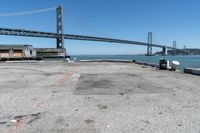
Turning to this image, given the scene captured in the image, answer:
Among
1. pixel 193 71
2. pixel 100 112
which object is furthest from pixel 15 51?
pixel 100 112

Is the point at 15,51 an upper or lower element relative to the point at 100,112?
upper

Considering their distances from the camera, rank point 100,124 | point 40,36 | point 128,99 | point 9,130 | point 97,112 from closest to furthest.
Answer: point 9,130 → point 100,124 → point 97,112 → point 128,99 → point 40,36

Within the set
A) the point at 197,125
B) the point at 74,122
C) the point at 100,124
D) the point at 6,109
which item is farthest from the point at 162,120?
the point at 6,109

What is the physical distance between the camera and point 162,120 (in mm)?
5512

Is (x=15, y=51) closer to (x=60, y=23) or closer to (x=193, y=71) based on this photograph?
(x=60, y=23)

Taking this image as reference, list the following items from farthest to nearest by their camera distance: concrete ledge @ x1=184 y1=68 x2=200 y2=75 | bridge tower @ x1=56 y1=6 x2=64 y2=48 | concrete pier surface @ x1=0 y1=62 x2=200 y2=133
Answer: bridge tower @ x1=56 y1=6 x2=64 y2=48 → concrete ledge @ x1=184 y1=68 x2=200 y2=75 → concrete pier surface @ x1=0 y1=62 x2=200 y2=133

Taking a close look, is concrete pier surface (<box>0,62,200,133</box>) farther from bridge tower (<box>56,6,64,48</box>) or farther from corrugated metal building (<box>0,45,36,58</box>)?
bridge tower (<box>56,6,64,48</box>)

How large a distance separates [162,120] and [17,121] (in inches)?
118

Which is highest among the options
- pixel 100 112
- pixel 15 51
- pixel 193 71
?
pixel 15 51

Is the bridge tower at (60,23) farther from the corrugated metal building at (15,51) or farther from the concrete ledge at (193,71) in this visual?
the concrete ledge at (193,71)

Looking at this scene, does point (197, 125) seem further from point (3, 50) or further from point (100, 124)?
point (3, 50)

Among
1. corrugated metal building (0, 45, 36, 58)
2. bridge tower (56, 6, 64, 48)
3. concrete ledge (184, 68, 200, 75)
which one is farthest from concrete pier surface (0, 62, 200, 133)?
bridge tower (56, 6, 64, 48)

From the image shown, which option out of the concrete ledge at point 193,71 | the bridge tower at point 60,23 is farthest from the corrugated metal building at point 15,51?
the concrete ledge at point 193,71

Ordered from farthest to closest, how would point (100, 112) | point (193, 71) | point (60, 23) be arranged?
point (60, 23) → point (193, 71) → point (100, 112)
